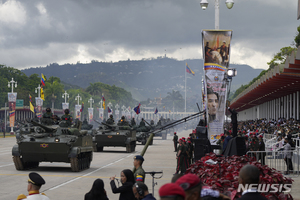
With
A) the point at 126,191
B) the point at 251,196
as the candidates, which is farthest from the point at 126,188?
the point at 251,196

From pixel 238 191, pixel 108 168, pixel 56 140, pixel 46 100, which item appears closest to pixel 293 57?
pixel 108 168

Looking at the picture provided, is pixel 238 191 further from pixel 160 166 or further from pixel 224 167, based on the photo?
pixel 160 166

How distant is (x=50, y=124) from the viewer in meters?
20.2

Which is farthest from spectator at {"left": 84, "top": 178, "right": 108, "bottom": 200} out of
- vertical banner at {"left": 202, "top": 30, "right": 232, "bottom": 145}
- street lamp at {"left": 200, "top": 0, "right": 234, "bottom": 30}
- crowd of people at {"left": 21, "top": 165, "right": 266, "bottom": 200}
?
street lamp at {"left": 200, "top": 0, "right": 234, "bottom": 30}

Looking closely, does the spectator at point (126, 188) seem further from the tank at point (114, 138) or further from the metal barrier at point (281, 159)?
the tank at point (114, 138)

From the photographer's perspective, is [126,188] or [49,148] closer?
[126,188]

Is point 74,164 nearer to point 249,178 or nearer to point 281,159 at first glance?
point 281,159

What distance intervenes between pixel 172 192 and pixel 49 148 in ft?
50.3

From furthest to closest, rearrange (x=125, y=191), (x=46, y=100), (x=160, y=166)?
1. (x=46, y=100)
2. (x=160, y=166)
3. (x=125, y=191)

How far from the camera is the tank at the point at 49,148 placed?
18.3m

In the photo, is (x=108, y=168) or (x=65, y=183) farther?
(x=108, y=168)

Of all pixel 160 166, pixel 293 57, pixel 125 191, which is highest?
pixel 293 57

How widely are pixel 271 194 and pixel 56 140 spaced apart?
12.1m

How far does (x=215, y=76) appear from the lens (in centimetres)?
1697
